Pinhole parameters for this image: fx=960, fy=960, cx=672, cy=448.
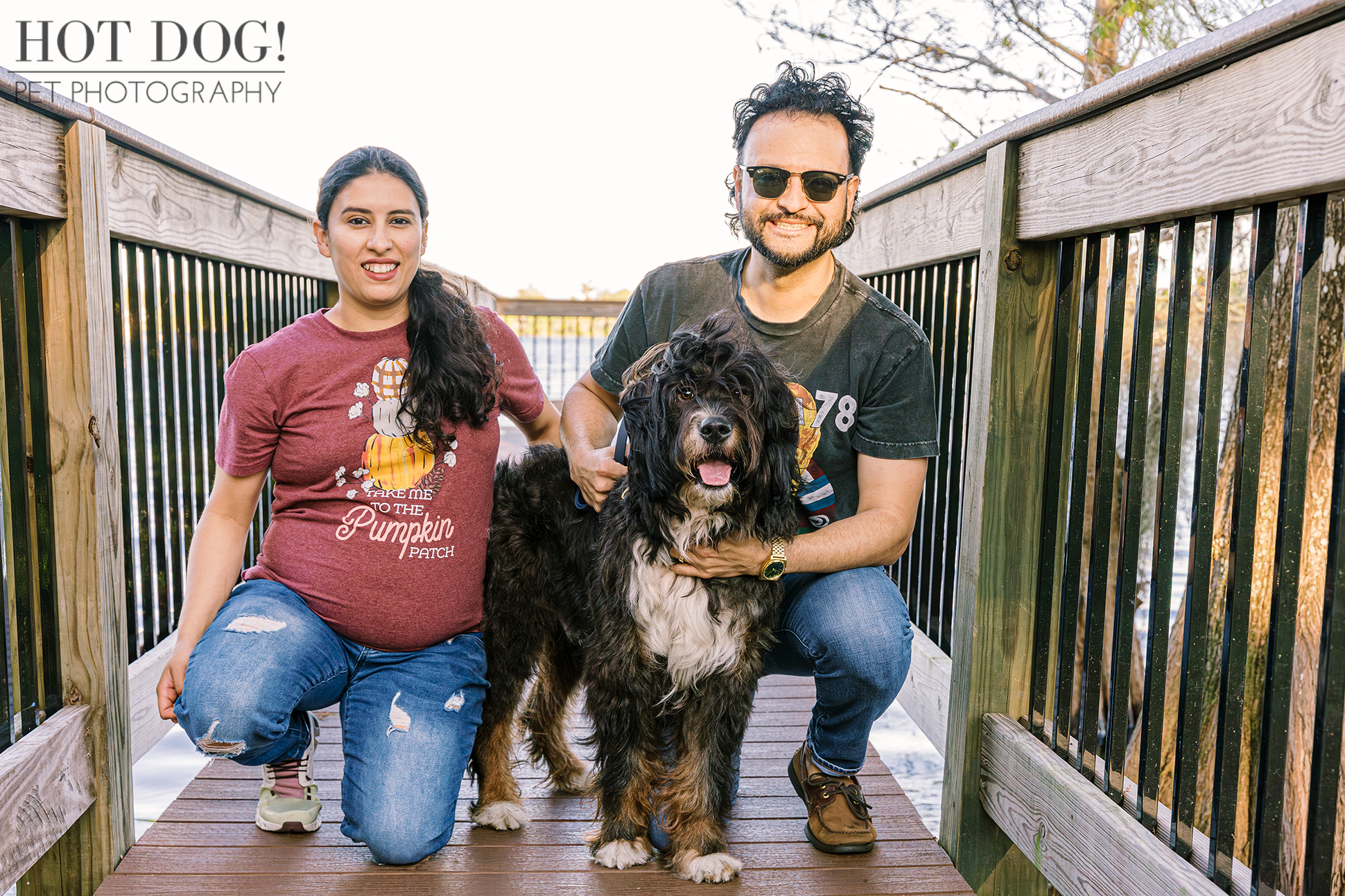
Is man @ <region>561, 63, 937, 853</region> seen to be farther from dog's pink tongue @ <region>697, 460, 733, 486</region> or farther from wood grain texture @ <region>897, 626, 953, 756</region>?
wood grain texture @ <region>897, 626, 953, 756</region>

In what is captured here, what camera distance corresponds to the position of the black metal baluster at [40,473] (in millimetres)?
2342

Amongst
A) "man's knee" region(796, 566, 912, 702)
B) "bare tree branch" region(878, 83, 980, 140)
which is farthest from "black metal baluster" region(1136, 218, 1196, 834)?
"bare tree branch" region(878, 83, 980, 140)

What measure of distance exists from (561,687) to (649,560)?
0.78 meters

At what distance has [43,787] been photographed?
7.39 ft

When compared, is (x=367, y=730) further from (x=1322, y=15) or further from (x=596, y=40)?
(x=596, y=40)

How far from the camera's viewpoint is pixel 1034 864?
2.44 meters

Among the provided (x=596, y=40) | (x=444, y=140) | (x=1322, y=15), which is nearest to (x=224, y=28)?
(x=1322, y=15)

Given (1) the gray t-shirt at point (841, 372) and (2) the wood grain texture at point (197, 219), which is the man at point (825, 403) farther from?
(2) the wood grain texture at point (197, 219)

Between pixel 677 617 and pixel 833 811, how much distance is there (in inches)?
30.9

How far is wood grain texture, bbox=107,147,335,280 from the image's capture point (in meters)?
2.68

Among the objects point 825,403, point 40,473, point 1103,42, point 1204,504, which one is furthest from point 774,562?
point 1103,42

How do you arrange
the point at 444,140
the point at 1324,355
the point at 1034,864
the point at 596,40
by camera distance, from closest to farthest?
the point at 1034,864 < the point at 1324,355 < the point at 596,40 < the point at 444,140

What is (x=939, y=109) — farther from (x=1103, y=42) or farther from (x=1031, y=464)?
(x=1031, y=464)

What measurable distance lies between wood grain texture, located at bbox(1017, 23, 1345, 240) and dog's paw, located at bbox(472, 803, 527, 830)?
214cm
